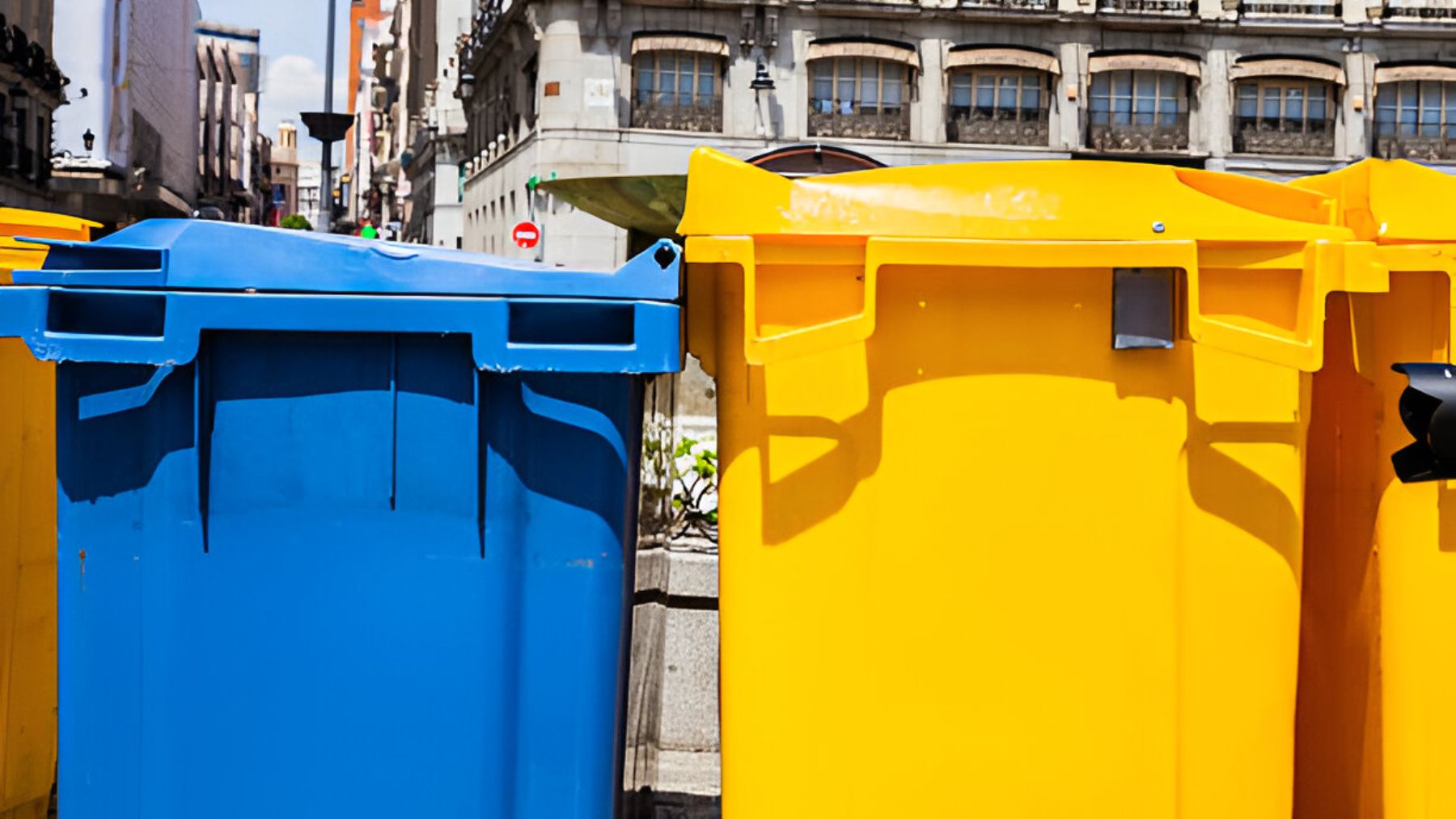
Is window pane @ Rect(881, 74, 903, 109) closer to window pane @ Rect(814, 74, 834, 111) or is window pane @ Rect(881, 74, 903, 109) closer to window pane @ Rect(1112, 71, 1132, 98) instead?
window pane @ Rect(814, 74, 834, 111)

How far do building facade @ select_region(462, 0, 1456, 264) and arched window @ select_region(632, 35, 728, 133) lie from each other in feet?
0.11

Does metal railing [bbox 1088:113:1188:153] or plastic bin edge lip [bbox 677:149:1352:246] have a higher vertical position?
metal railing [bbox 1088:113:1188:153]

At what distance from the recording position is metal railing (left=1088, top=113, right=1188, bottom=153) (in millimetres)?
29812

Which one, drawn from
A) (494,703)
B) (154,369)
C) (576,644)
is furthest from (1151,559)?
(154,369)

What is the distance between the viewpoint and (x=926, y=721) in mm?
2539

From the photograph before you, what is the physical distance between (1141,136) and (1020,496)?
95.6 feet

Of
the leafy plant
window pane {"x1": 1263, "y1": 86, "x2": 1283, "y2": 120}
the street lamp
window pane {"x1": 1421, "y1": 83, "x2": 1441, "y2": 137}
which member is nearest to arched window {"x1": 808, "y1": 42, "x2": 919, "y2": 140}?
the street lamp

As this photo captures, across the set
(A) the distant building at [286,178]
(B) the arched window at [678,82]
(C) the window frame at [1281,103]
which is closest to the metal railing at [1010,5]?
(C) the window frame at [1281,103]

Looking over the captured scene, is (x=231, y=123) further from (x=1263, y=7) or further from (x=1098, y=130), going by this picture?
(x=1263, y=7)

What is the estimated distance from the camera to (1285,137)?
1186 inches

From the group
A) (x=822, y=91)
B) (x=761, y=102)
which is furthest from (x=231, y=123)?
(x=822, y=91)

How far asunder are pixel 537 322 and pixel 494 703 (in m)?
0.67

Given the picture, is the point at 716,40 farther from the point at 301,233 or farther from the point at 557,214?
the point at 301,233

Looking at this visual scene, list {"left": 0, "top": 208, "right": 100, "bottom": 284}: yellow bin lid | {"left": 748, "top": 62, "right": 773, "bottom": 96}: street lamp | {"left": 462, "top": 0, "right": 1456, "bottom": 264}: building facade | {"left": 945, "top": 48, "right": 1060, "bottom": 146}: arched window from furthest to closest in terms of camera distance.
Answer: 1. {"left": 945, "top": 48, "right": 1060, "bottom": 146}: arched window
2. {"left": 462, "top": 0, "right": 1456, "bottom": 264}: building facade
3. {"left": 748, "top": 62, "right": 773, "bottom": 96}: street lamp
4. {"left": 0, "top": 208, "right": 100, "bottom": 284}: yellow bin lid
